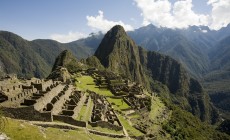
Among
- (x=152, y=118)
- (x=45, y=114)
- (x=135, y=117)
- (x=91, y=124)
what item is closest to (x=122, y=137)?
(x=91, y=124)

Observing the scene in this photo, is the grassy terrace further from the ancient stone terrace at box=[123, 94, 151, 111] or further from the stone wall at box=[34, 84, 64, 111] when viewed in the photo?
the stone wall at box=[34, 84, 64, 111]

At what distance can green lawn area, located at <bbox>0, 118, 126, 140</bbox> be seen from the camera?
32.6 meters

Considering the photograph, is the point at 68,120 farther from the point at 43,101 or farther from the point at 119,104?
the point at 119,104

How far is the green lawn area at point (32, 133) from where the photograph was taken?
32.6 metres

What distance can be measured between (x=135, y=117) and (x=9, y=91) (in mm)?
45717

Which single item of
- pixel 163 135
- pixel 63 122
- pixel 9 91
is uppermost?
pixel 9 91

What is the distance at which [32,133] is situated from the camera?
35.0 meters

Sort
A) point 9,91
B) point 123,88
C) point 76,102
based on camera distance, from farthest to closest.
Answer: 1. point 123,88
2. point 76,102
3. point 9,91

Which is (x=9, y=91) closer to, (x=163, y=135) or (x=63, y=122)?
(x=63, y=122)

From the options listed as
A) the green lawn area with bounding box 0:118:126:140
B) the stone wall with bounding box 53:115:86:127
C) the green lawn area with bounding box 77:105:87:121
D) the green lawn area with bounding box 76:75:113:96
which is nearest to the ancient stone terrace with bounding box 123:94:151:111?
the green lawn area with bounding box 76:75:113:96

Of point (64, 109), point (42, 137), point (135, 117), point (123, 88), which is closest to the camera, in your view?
point (42, 137)

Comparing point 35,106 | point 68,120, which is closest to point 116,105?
point 68,120

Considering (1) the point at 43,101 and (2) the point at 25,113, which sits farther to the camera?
(1) the point at 43,101

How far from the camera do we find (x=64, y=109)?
55375 mm
